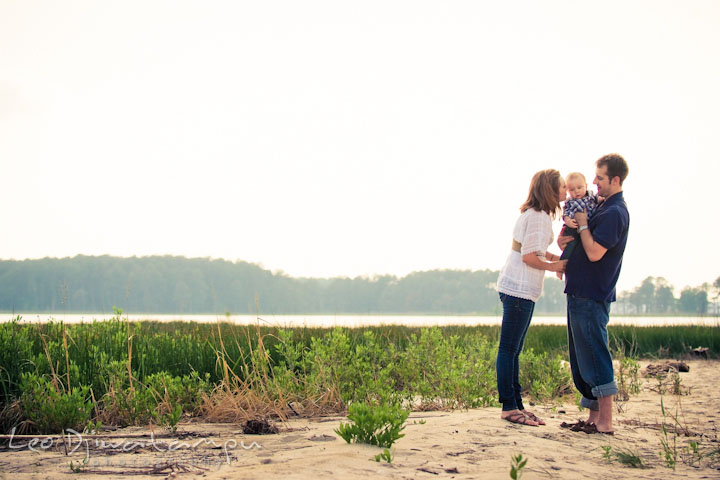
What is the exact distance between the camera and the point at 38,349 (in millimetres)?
6547

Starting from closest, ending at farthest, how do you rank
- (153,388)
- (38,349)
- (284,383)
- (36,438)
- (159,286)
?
(36,438) < (153,388) < (284,383) < (38,349) < (159,286)

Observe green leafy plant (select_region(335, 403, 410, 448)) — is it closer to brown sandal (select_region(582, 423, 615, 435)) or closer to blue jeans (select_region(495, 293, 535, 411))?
blue jeans (select_region(495, 293, 535, 411))

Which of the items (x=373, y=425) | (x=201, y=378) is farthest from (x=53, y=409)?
(x=373, y=425)

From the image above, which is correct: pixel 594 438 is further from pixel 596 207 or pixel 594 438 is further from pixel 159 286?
pixel 159 286

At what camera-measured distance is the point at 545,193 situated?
15.2 ft

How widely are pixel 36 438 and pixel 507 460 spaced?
12.0 feet

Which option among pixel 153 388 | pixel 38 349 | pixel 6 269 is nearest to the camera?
pixel 153 388

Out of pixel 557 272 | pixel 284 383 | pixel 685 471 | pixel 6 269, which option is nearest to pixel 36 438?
pixel 284 383

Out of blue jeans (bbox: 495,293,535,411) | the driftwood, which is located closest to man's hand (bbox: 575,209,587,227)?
blue jeans (bbox: 495,293,535,411)

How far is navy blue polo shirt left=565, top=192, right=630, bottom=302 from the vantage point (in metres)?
4.38

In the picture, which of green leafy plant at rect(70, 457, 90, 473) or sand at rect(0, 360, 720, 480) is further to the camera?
green leafy plant at rect(70, 457, 90, 473)

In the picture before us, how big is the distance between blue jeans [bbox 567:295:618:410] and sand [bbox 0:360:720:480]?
45cm

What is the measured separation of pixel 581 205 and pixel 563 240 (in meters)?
0.32

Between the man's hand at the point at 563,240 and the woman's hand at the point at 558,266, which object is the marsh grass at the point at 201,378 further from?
the man's hand at the point at 563,240
